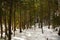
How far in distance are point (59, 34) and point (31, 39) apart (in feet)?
17.2

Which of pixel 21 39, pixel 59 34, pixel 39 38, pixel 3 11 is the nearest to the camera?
pixel 3 11

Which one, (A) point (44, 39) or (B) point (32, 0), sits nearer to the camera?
(A) point (44, 39)

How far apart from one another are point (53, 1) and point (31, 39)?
34.2 feet

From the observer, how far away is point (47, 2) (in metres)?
36.9

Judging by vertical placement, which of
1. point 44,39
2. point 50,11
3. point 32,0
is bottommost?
point 44,39

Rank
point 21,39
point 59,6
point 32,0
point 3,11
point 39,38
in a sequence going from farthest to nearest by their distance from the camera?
point 32,0, point 59,6, point 39,38, point 21,39, point 3,11

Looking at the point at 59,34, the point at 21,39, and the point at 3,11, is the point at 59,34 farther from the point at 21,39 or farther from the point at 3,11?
the point at 3,11

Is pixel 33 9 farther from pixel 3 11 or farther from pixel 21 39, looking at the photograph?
pixel 3 11

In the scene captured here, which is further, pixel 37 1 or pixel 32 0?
pixel 37 1

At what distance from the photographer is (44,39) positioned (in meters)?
26.8

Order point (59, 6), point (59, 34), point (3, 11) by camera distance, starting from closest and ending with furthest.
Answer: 1. point (3, 11)
2. point (59, 34)
3. point (59, 6)

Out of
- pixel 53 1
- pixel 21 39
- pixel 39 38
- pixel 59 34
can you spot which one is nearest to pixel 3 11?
pixel 21 39

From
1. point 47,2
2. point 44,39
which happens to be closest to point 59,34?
point 44,39

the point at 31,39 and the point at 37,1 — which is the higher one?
the point at 37,1
